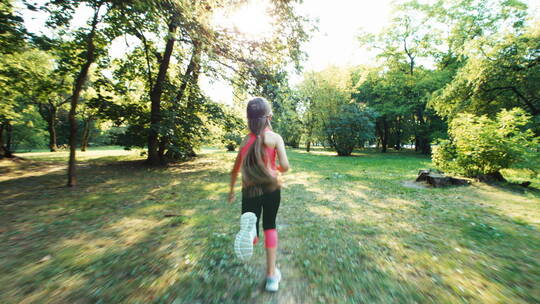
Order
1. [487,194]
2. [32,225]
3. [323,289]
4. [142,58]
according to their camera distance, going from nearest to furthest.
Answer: [323,289]
[32,225]
[487,194]
[142,58]

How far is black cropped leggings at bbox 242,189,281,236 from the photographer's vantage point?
2.70 meters

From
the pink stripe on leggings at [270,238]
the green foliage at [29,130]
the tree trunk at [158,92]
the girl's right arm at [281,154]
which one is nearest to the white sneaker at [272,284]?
the pink stripe on leggings at [270,238]

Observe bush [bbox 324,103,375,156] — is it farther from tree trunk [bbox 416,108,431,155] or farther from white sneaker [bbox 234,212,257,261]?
white sneaker [bbox 234,212,257,261]

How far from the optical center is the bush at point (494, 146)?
8203 millimetres

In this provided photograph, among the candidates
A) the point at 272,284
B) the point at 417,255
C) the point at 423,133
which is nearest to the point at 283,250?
the point at 272,284

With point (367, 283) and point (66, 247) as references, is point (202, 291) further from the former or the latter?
point (66, 247)

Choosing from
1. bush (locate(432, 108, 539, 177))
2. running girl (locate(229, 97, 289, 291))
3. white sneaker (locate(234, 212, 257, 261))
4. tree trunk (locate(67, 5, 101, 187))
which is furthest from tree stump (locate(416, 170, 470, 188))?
tree trunk (locate(67, 5, 101, 187))

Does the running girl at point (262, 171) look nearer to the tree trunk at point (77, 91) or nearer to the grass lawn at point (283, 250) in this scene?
the grass lawn at point (283, 250)

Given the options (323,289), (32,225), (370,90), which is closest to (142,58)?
(32,225)

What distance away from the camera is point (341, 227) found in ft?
16.5

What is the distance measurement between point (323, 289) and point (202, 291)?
1.53 metres

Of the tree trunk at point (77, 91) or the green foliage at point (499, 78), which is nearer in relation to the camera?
the tree trunk at point (77, 91)

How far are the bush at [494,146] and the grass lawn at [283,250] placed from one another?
1.64 m

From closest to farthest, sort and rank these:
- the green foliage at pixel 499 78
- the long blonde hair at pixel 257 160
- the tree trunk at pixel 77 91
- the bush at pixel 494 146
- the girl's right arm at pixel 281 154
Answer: the long blonde hair at pixel 257 160 → the girl's right arm at pixel 281 154 → the tree trunk at pixel 77 91 → the bush at pixel 494 146 → the green foliage at pixel 499 78
